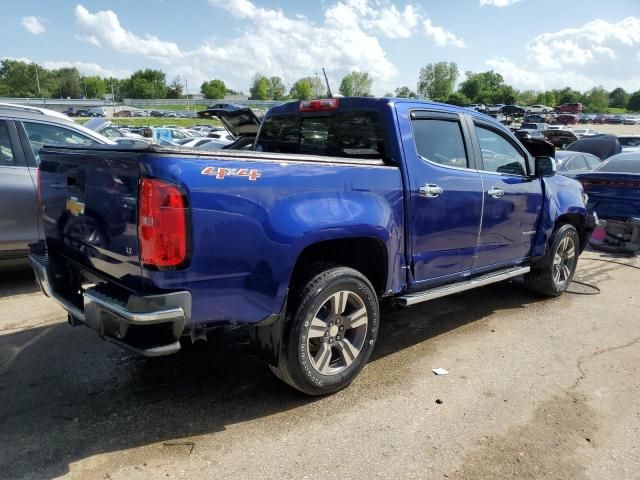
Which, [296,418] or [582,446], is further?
[296,418]

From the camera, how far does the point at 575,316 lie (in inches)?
199

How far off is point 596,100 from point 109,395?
153258 mm

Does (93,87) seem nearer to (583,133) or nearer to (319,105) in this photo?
(583,133)

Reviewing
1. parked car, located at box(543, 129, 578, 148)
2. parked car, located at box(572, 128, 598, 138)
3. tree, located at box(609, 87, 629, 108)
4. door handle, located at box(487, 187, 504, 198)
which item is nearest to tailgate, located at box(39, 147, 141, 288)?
door handle, located at box(487, 187, 504, 198)

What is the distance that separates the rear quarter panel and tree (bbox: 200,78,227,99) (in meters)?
160

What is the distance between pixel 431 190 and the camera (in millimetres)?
3686

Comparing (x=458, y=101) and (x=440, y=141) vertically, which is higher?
(x=458, y=101)

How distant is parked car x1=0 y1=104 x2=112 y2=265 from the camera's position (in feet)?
17.1

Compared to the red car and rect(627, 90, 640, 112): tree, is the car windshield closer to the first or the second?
the red car

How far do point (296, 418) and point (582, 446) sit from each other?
1.70m

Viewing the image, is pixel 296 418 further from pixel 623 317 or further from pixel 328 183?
pixel 623 317

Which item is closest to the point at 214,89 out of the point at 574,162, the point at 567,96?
the point at 567,96

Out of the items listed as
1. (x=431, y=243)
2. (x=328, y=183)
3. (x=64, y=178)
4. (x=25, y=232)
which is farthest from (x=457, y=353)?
(x=25, y=232)

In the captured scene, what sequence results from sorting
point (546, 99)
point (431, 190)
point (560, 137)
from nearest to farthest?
point (431, 190), point (560, 137), point (546, 99)
